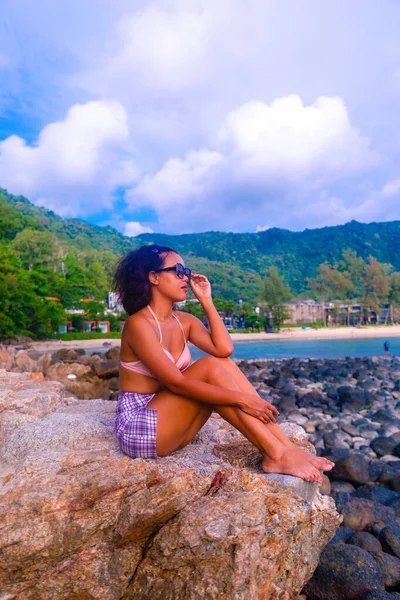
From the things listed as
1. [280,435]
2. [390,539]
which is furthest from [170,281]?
[390,539]

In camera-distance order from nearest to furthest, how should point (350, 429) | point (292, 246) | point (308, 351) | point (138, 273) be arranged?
point (138, 273)
point (350, 429)
point (308, 351)
point (292, 246)

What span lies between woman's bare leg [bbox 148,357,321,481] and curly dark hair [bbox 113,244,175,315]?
2.27 feet

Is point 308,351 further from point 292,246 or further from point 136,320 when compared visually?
point 292,246

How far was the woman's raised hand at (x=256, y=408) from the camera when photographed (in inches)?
115

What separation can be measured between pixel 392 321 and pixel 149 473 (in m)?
89.8

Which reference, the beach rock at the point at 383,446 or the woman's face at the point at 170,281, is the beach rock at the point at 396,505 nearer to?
the beach rock at the point at 383,446

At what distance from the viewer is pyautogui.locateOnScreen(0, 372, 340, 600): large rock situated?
91.7 inches

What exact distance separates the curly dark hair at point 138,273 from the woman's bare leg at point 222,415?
0.69m

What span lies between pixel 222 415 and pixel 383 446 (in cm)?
620

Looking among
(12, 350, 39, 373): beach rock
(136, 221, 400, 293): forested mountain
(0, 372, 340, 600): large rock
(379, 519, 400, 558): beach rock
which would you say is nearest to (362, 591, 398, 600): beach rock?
(0, 372, 340, 600): large rock

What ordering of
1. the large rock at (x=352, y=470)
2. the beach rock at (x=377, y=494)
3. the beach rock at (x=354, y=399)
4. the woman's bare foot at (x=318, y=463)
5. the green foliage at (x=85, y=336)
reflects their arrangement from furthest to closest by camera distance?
the green foliage at (x=85, y=336) < the beach rock at (x=354, y=399) < the large rock at (x=352, y=470) < the beach rock at (x=377, y=494) < the woman's bare foot at (x=318, y=463)

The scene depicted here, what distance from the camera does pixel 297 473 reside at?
2855mm

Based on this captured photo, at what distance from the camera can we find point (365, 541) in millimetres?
4281

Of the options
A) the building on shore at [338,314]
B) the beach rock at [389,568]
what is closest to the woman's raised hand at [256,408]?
the beach rock at [389,568]
